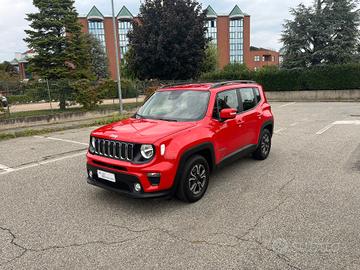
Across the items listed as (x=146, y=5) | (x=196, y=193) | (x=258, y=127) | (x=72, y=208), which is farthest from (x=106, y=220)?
(x=146, y=5)

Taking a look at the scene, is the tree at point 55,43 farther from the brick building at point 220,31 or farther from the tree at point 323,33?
the brick building at point 220,31

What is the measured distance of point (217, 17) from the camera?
76.2 metres

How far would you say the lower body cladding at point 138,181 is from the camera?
3.58 metres

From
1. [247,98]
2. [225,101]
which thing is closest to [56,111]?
[247,98]

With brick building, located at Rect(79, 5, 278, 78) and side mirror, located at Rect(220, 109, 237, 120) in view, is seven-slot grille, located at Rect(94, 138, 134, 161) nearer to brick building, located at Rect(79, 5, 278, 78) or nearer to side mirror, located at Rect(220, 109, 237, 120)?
side mirror, located at Rect(220, 109, 237, 120)

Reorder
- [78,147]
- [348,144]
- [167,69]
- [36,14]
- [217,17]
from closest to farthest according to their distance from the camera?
[348,144] < [78,147] < [36,14] < [167,69] < [217,17]

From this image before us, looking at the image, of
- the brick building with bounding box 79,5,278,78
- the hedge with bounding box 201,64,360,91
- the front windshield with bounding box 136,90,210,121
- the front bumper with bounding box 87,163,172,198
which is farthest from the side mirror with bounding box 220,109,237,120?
the brick building with bounding box 79,5,278,78

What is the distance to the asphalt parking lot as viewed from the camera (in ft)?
9.28

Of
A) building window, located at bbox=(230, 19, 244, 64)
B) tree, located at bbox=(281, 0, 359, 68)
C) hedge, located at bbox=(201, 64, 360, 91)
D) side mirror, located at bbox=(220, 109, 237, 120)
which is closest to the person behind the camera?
side mirror, located at bbox=(220, 109, 237, 120)

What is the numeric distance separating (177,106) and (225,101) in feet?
2.84

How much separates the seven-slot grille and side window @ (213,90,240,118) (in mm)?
1558

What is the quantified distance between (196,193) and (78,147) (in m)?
5.26

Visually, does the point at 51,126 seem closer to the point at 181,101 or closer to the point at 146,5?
A: the point at 181,101

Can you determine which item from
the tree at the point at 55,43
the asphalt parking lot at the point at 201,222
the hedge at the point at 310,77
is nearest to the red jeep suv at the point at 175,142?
the asphalt parking lot at the point at 201,222
